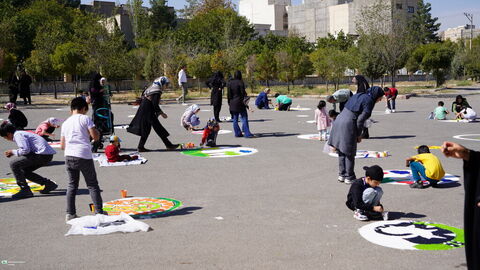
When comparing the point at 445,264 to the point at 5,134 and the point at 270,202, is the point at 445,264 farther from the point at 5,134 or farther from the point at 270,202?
the point at 5,134

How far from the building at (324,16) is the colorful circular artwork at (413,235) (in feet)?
356

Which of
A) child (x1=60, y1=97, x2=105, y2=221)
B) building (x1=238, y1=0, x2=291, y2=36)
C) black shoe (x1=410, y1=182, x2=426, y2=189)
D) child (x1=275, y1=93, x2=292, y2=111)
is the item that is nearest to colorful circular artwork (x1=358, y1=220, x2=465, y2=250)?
black shoe (x1=410, y1=182, x2=426, y2=189)

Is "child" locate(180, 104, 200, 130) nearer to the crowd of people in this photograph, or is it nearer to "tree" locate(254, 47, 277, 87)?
the crowd of people

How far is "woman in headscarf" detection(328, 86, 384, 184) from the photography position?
9.30 m

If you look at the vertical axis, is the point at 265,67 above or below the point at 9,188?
above

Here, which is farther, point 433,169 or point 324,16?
point 324,16

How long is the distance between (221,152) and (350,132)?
190 inches

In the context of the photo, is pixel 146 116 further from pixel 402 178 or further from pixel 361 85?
pixel 402 178

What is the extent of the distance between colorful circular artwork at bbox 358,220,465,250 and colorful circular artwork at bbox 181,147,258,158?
6.45 meters

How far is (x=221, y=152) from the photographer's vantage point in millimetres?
13531

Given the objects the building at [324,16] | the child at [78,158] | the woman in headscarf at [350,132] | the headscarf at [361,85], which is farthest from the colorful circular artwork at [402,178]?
the building at [324,16]

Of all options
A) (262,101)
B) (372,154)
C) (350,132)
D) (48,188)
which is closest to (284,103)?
(262,101)

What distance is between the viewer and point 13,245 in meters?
6.23

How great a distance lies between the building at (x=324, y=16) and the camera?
11481 centimetres
